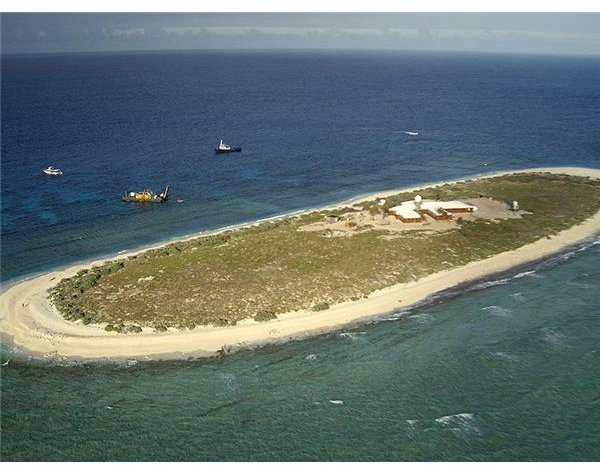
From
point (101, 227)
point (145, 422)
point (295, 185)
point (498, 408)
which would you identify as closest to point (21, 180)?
point (101, 227)

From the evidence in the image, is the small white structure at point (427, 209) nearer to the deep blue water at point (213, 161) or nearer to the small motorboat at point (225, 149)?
the deep blue water at point (213, 161)

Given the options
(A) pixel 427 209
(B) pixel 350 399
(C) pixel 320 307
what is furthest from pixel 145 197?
(B) pixel 350 399

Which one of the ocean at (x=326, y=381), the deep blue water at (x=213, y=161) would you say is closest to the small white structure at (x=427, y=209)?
the ocean at (x=326, y=381)

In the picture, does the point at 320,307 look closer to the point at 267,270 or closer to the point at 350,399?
the point at 267,270

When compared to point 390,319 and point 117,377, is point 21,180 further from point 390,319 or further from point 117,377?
point 390,319

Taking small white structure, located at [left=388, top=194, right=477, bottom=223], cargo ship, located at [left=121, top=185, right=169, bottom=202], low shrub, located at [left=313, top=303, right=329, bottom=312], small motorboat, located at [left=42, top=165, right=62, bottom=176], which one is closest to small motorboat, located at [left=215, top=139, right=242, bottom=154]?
small motorboat, located at [left=42, top=165, right=62, bottom=176]

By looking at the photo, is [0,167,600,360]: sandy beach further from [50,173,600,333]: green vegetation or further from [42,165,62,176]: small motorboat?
[42,165,62,176]: small motorboat
